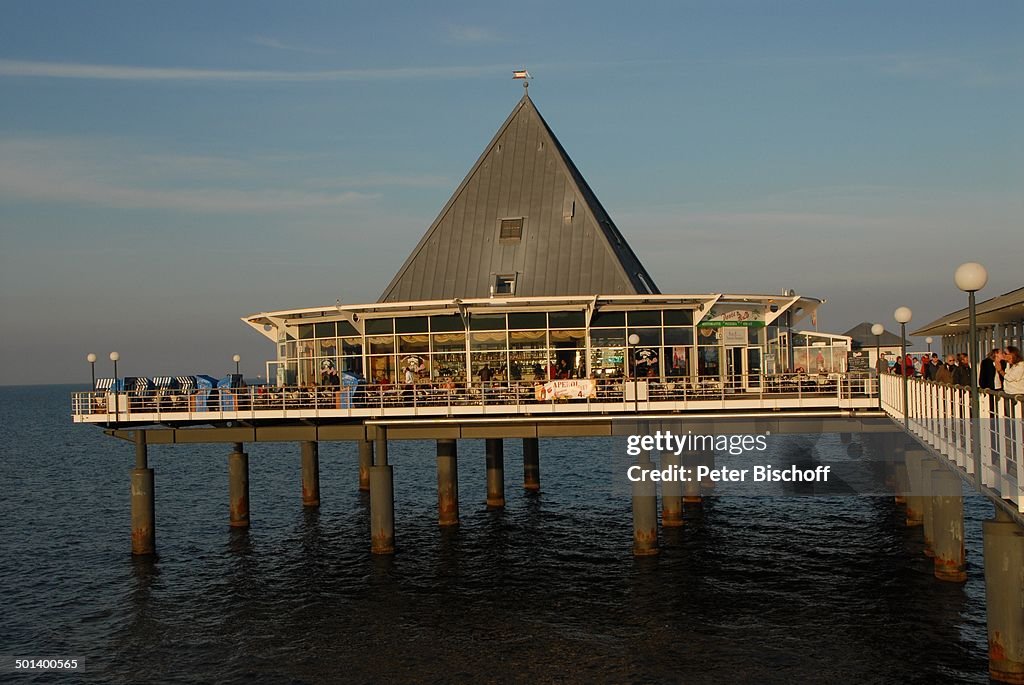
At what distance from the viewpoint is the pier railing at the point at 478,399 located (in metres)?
36.7

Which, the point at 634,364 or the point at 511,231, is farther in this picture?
the point at 511,231

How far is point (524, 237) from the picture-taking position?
5203 cm

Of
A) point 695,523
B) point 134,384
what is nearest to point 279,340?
point 134,384

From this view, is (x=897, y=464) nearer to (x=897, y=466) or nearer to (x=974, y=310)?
(x=897, y=466)

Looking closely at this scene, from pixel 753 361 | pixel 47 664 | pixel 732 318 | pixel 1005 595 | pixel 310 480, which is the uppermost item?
pixel 732 318

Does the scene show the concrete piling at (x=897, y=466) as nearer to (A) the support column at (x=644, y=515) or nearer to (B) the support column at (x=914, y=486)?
(B) the support column at (x=914, y=486)

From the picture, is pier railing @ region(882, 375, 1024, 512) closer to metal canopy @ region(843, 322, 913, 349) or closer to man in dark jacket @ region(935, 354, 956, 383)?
man in dark jacket @ region(935, 354, 956, 383)

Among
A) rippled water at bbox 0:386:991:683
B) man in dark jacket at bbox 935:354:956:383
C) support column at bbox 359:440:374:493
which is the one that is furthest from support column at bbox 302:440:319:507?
man in dark jacket at bbox 935:354:956:383

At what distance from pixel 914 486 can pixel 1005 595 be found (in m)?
16.8

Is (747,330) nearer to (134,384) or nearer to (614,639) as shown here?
(614,639)

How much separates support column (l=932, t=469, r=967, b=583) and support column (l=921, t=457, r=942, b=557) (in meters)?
0.27

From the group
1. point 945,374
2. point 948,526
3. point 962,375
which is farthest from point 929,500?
point 962,375

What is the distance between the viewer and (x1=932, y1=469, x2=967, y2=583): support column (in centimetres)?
2950

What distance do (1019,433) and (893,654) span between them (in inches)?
441
